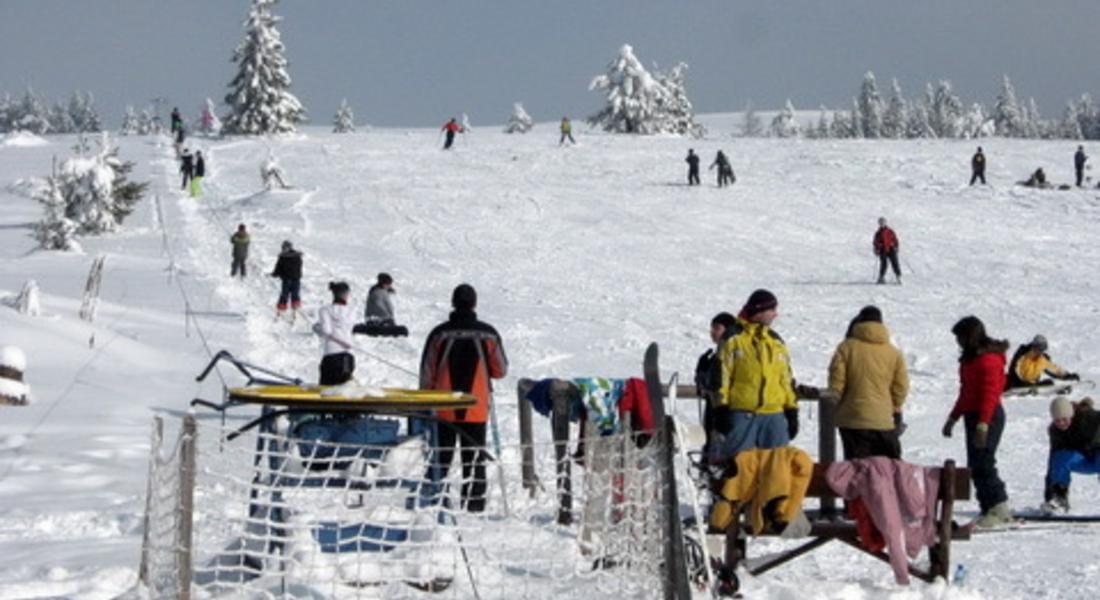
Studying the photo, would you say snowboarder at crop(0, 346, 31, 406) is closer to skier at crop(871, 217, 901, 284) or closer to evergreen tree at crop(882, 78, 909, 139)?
skier at crop(871, 217, 901, 284)

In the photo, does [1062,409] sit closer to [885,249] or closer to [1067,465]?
[1067,465]

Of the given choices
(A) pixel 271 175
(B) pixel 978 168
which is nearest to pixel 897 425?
(A) pixel 271 175

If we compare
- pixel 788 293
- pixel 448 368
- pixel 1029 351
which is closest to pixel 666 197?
pixel 788 293

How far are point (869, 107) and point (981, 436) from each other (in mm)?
138141

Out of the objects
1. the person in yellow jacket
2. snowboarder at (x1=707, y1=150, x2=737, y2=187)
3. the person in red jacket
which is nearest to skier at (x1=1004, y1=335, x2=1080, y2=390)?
the person in red jacket

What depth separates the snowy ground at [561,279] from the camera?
969 centimetres

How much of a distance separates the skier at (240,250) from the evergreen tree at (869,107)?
12079 cm

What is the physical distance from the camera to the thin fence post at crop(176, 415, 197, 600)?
18.8 ft

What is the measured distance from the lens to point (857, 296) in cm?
2644

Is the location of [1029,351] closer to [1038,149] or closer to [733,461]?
[733,461]

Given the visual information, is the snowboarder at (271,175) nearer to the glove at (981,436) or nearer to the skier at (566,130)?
the skier at (566,130)

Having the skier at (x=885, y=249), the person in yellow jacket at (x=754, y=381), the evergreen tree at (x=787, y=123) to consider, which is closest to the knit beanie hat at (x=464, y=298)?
the person in yellow jacket at (x=754, y=381)

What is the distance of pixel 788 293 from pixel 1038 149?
95.1 ft

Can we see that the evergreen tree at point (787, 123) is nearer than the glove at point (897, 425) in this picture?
No
